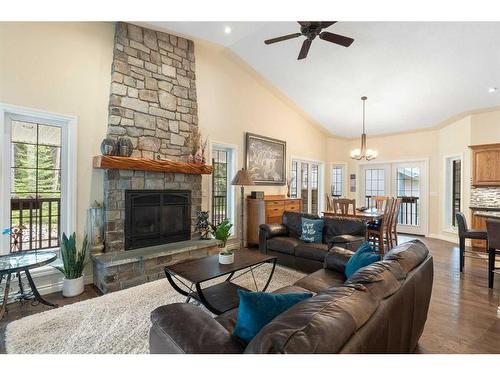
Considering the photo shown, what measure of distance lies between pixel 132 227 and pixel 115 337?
187cm

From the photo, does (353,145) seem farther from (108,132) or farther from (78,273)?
(78,273)

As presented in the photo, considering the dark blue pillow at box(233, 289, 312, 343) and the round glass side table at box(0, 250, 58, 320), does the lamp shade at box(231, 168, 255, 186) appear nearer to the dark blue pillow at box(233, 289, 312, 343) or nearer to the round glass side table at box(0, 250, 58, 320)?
the round glass side table at box(0, 250, 58, 320)

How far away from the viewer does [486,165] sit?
5.39 m

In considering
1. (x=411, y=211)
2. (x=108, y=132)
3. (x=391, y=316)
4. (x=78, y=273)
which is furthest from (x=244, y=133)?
(x=411, y=211)

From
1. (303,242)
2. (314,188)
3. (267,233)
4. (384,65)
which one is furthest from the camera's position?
(314,188)

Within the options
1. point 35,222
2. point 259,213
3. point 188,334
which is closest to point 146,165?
point 35,222

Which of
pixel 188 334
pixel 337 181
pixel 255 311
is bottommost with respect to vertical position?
pixel 188 334

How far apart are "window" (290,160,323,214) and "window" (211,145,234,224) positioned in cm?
210

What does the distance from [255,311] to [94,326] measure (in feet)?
6.47

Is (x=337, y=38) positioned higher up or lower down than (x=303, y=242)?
higher up

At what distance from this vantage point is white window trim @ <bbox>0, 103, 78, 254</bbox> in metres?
2.97

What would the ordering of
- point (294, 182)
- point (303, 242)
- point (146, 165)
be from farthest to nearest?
point (294, 182), point (303, 242), point (146, 165)

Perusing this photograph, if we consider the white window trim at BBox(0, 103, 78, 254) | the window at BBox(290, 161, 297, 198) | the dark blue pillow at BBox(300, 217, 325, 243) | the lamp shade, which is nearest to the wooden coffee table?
the dark blue pillow at BBox(300, 217, 325, 243)

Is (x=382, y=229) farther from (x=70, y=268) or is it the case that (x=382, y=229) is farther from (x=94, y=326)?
(x=70, y=268)
